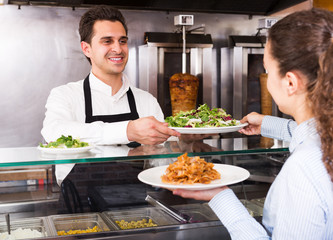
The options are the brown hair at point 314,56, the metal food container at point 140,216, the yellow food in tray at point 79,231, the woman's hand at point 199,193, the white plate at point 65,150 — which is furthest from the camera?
the metal food container at point 140,216

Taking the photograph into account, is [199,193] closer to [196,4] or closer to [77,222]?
[77,222]

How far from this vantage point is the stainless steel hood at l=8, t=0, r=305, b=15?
4832mm

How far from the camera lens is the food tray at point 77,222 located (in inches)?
73.7

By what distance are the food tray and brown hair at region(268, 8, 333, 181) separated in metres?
1.09

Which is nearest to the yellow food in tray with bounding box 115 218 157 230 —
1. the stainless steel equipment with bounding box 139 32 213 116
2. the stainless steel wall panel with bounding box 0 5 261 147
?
the stainless steel equipment with bounding box 139 32 213 116

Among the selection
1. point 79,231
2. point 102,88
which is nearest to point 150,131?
point 79,231

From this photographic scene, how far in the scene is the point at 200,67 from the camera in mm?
5141

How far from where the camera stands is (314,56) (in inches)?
46.2

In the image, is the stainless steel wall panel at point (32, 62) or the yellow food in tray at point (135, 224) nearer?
the yellow food in tray at point (135, 224)

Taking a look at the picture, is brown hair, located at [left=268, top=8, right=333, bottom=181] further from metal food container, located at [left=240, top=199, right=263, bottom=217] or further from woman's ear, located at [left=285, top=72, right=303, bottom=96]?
metal food container, located at [left=240, top=199, right=263, bottom=217]

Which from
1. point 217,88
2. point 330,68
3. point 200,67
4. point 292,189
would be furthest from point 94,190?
point 217,88

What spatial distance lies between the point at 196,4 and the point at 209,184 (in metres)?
4.34

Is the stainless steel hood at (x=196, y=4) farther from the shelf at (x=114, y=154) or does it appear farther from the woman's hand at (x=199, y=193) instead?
the woman's hand at (x=199, y=193)

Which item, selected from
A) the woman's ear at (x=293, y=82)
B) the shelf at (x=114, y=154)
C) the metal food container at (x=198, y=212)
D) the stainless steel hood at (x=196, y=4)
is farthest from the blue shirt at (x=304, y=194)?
the stainless steel hood at (x=196, y=4)
